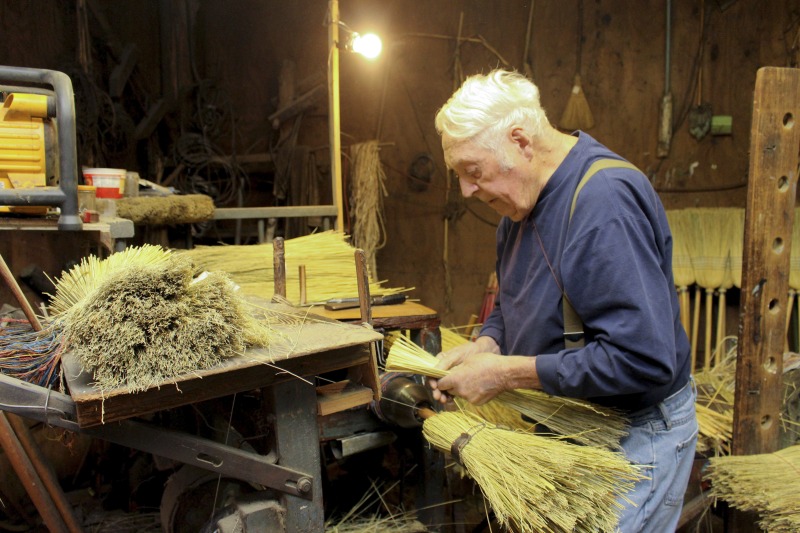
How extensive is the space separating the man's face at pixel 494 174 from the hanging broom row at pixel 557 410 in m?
0.64

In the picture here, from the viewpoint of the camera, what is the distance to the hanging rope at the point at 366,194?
542 centimetres

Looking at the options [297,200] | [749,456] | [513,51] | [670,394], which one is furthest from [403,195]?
[670,394]

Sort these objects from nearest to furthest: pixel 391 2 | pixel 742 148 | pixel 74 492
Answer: pixel 74 492
pixel 742 148
pixel 391 2

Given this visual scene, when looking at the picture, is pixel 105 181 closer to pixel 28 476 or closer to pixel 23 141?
pixel 23 141

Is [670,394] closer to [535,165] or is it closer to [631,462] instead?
[631,462]

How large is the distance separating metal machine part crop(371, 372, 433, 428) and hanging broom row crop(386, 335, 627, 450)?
201mm

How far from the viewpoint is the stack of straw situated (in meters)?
3.27

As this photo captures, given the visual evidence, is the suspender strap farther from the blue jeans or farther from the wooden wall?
the wooden wall

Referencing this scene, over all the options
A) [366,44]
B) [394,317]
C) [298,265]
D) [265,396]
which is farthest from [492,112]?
[366,44]

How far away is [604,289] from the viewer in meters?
1.63

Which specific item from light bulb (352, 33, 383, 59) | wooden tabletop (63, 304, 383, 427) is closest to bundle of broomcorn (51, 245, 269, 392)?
wooden tabletop (63, 304, 383, 427)

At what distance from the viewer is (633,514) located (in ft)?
5.99

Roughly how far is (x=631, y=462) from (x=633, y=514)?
0.51 ft

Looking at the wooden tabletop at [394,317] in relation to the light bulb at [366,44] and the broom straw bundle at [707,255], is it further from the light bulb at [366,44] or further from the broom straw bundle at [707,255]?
the broom straw bundle at [707,255]
